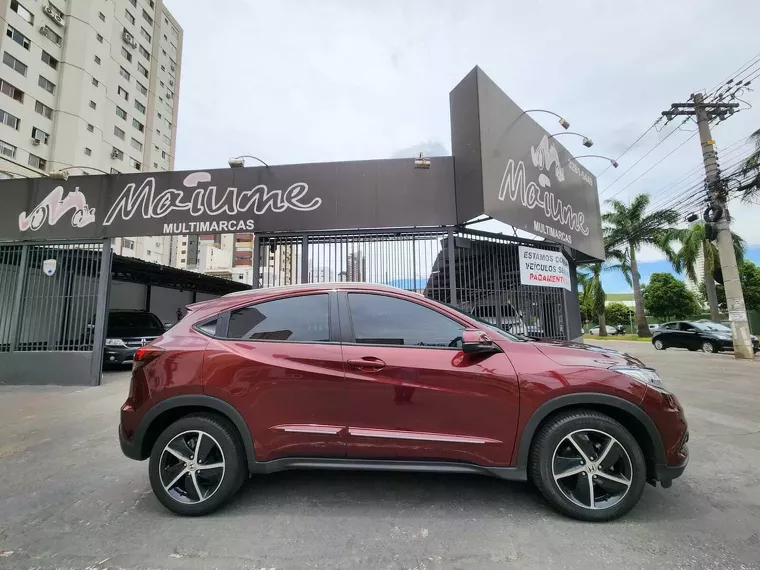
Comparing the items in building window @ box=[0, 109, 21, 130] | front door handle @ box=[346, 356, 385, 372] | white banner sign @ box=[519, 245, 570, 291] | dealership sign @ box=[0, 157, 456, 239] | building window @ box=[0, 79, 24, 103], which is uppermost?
building window @ box=[0, 79, 24, 103]

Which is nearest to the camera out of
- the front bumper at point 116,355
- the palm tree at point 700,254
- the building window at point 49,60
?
the front bumper at point 116,355

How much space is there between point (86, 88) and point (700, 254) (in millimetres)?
49698

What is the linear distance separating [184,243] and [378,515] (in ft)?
328

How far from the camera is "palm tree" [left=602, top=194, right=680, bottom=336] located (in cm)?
2611

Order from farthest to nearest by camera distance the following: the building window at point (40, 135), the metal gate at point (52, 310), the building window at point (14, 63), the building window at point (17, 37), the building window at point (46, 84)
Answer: the building window at point (46, 84) < the building window at point (40, 135) < the building window at point (17, 37) < the building window at point (14, 63) < the metal gate at point (52, 310)

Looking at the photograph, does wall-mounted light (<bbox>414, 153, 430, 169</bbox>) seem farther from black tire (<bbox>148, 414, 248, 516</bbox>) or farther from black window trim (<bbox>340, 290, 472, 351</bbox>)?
black tire (<bbox>148, 414, 248, 516</bbox>)

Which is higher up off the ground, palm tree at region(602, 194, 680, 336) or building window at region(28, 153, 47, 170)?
building window at region(28, 153, 47, 170)

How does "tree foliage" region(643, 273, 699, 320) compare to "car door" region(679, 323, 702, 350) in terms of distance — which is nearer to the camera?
"car door" region(679, 323, 702, 350)

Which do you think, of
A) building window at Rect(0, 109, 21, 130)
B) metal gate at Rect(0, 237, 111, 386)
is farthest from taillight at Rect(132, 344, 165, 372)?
building window at Rect(0, 109, 21, 130)

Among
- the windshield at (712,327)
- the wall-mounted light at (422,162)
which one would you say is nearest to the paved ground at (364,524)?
the wall-mounted light at (422,162)

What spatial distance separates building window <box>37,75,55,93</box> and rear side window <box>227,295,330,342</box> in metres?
41.9

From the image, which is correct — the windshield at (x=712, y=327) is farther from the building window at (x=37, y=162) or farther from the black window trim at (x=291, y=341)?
the building window at (x=37, y=162)

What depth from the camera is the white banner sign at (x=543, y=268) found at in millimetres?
7688

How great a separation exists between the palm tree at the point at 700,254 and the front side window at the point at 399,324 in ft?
80.7
